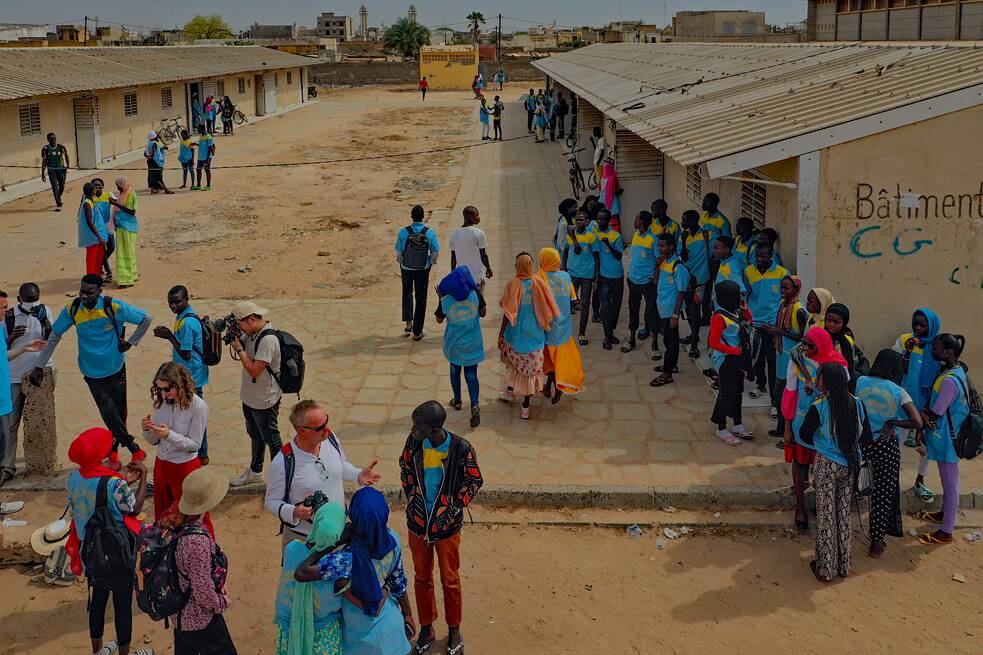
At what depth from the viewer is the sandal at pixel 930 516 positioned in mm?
6359

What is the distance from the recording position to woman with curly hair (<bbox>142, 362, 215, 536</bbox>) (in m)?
5.66

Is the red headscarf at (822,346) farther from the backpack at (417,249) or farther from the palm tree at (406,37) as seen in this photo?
the palm tree at (406,37)

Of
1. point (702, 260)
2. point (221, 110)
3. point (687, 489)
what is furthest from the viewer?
point (221, 110)

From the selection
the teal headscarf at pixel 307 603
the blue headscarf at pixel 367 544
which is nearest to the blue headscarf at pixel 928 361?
the blue headscarf at pixel 367 544

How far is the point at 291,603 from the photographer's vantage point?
3.87 metres

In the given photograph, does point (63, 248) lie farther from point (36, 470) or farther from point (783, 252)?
point (783, 252)

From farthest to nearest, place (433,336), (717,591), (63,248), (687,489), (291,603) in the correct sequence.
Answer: (63,248), (433,336), (687,489), (717,591), (291,603)

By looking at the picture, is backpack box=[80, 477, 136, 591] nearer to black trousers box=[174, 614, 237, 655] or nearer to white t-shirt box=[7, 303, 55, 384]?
black trousers box=[174, 614, 237, 655]

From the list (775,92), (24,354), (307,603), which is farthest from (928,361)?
(24,354)

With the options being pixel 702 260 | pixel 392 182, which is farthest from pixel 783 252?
pixel 392 182

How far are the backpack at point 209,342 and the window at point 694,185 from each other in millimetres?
6989

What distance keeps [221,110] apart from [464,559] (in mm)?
31081

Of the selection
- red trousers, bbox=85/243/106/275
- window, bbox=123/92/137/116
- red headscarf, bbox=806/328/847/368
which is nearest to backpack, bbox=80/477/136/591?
red headscarf, bbox=806/328/847/368

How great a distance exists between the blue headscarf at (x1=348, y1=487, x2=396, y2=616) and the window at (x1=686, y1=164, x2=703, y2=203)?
876 centimetres
